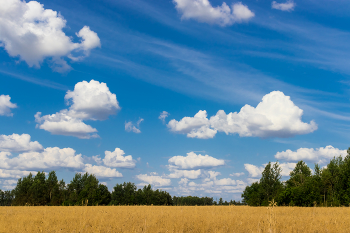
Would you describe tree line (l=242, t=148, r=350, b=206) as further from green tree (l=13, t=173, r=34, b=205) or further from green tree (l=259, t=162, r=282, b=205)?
green tree (l=13, t=173, r=34, b=205)

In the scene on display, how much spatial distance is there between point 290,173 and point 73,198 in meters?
80.8

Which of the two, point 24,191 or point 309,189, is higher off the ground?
point 309,189

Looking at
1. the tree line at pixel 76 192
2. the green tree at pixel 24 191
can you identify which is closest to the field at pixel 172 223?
the tree line at pixel 76 192

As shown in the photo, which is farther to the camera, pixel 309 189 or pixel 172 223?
pixel 309 189

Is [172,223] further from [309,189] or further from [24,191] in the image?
[24,191]

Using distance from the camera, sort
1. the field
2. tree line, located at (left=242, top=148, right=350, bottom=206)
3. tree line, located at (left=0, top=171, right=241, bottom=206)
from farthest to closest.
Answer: tree line, located at (left=0, top=171, right=241, bottom=206), tree line, located at (left=242, top=148, right=350, bottom=206), the field

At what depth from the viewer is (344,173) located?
199 ft

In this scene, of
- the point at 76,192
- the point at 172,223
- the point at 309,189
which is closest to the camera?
the point at 172,223

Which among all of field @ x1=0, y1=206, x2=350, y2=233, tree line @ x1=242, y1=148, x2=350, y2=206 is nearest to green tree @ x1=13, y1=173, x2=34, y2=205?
tree line @ x1=242, y1=148, x2=350, y2=206

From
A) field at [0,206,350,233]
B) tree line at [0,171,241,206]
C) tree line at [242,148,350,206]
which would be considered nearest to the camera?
field at [0,206,350,233]

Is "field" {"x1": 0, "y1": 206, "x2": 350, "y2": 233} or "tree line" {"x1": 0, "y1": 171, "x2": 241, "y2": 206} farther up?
"field" {"x1": 0, "y1": 206, "x2": 350, "y2": 233}

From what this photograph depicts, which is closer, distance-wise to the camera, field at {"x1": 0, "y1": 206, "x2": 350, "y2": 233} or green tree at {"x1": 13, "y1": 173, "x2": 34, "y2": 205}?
field at {"x1": 0, "y1": 206, "x2": 350, "y2": 233}

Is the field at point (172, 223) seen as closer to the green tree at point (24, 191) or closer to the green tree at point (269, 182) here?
the green tree at point (269, 182)

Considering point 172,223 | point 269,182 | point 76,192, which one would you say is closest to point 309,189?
point 269,182
